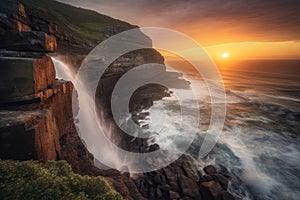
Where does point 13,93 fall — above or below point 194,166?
above

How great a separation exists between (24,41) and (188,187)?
12.1 m

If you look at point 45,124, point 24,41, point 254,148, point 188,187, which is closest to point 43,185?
point 45,124

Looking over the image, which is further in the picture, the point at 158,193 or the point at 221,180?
the point at 221,180

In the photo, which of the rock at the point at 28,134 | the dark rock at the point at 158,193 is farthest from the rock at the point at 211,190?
the rock at the point at 28,134

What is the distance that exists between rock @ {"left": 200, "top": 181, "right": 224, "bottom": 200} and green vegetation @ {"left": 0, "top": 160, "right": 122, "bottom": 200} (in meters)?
7.54

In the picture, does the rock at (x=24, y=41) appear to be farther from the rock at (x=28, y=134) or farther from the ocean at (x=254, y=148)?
the ocean at (x=254, y=148)

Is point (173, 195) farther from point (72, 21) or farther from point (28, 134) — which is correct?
point (72, 21)

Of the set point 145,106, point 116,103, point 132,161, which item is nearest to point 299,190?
point 132,161

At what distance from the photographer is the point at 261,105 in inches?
1358

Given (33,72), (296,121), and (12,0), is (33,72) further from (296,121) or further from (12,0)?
(296,121)

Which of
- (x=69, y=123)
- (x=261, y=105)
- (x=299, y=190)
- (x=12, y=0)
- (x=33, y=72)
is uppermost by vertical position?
(x=12, y=0)

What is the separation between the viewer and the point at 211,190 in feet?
34.1

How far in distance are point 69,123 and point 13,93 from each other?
13.3ft

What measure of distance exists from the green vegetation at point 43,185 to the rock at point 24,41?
557 cm
